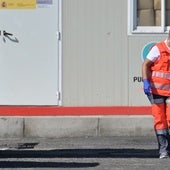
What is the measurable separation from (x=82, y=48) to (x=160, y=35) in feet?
4.34

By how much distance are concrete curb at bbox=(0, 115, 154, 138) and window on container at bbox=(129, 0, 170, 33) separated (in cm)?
178

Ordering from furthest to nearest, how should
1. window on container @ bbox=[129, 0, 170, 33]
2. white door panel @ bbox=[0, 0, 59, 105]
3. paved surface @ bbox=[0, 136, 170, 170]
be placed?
1. window on container @ bbox=[129, 0, 170, 33]
2. white door panel @ bbox=[0, 0, 59, 105]
3. paved surface @ bbox=[0, 136, 170, 170]

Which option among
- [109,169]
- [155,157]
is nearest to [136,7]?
[155,157]

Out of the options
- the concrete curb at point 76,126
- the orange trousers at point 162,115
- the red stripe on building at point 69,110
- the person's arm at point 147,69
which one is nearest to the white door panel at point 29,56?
the red stripe on building at point 69,110

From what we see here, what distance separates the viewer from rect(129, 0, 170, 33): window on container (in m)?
13.8

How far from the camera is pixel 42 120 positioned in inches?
506

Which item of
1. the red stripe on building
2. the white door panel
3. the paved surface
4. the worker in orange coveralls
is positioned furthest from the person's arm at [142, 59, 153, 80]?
the white door panel

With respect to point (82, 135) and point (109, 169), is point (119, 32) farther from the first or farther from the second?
point (109, 169)

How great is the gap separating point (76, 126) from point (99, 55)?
1514mm

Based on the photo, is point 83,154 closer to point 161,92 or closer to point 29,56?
point 161,92

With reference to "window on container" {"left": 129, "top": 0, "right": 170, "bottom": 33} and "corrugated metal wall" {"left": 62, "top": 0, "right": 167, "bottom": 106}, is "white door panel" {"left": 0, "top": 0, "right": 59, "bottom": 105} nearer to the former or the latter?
"corrugated metal wall" {"left": 62, "top": 0, "right": 167, "bottom": 106}

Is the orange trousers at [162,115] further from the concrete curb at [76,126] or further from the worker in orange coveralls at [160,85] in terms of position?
the concrete curb at [76,126]

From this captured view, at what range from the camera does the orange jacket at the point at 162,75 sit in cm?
1048

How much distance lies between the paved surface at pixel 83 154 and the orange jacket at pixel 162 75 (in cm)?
92
